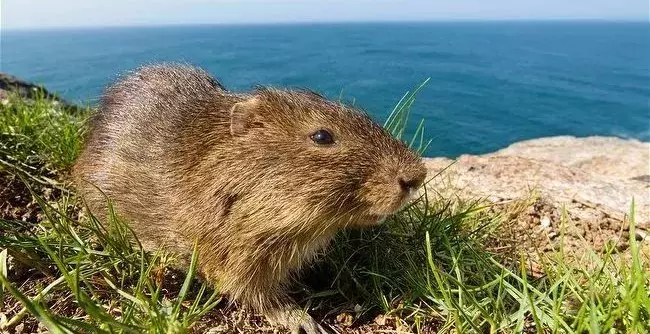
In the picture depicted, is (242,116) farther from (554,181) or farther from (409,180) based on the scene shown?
(554,181)

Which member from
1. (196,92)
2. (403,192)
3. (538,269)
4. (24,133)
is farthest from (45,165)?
(538,269)

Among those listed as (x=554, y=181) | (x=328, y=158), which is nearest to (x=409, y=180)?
(x=328, y=158)

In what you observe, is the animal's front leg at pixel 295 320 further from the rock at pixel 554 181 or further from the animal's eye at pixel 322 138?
the rock at pixel 554 181

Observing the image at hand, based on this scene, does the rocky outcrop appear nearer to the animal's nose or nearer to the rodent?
the animal's nose

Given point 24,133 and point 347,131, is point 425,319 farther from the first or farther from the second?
point 24,133

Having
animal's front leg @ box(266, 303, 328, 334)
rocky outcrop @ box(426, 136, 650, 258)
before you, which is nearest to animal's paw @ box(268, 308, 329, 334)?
animal's front leg @ box(266, 303, 328, 334)
